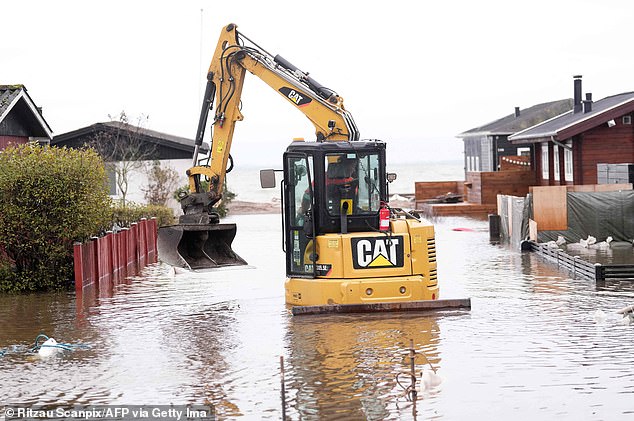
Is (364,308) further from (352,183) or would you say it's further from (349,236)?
(352,183)

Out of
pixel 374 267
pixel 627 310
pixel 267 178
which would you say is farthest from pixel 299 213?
pixel 627 310

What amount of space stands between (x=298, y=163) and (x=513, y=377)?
7.29m


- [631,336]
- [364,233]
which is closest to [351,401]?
[631,336]

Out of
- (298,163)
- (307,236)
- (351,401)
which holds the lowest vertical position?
(351,401)

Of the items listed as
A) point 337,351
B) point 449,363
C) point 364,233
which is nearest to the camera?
point 449,363

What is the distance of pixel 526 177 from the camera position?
50344 mm

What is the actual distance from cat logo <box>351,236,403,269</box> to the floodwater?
0.99 meters

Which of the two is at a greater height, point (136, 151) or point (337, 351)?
point (136, 151)

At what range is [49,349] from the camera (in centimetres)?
1641


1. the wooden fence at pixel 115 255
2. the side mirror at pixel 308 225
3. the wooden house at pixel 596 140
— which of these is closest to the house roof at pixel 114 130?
the wooden fence at pixel 115 255

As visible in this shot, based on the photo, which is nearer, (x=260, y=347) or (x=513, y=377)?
(x=513, y=377)

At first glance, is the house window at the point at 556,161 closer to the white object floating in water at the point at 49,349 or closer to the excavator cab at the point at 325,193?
the excavator cab at the point at 325,193

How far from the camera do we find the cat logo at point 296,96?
77.0 ft

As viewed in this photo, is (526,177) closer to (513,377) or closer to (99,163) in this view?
(99,163)
